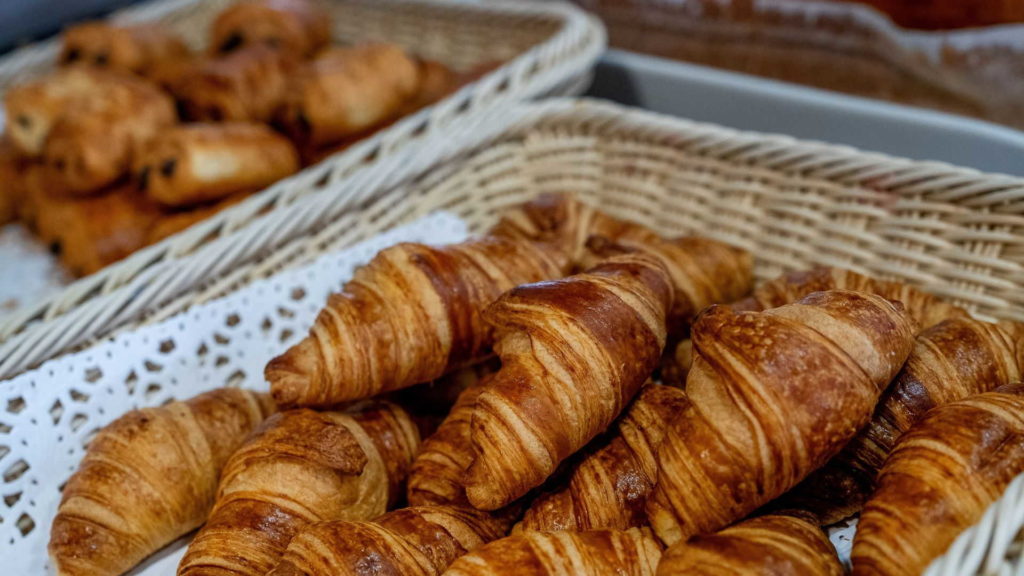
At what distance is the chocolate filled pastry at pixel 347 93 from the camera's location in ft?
6.57

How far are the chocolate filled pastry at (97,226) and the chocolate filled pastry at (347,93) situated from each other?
41 centimetres

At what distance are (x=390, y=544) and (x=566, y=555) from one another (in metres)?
0.21

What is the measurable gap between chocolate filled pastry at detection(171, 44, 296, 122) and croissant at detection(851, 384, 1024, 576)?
1730 mm

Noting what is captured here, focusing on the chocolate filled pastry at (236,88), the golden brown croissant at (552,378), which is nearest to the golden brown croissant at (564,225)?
the golden brown croissant at (552,378)

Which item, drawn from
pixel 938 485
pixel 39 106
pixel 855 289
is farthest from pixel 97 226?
pixel 938 485

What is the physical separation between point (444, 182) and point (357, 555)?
0.96 meters

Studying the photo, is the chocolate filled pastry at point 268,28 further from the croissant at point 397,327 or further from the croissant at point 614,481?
the croissant at point 614,481

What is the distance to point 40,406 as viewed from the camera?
122 cm

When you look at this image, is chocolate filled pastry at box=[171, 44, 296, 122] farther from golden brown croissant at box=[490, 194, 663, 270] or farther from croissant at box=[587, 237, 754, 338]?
croissant at box=[587, 237, 754, 338]

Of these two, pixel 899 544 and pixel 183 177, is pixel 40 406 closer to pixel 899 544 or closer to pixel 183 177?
pixel 183 177

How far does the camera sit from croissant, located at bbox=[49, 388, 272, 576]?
109 cm

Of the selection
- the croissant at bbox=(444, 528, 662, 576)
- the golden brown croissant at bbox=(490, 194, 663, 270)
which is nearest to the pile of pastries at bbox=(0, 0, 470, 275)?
the golden brown croissant at bbox=(490, 194, 663, 270)

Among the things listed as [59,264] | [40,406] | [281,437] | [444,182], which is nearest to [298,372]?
[281,437]

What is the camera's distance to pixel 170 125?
2.09 meters
